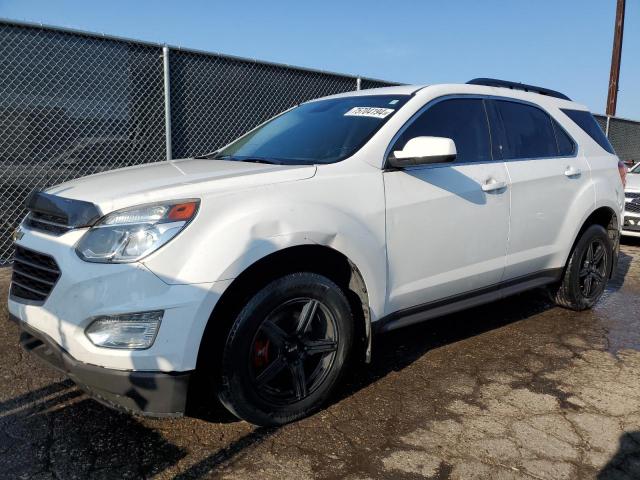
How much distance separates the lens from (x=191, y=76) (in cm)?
627

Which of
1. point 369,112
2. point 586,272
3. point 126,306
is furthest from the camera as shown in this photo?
point 586,272

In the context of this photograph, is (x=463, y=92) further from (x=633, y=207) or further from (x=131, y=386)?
(x=633, y=207)

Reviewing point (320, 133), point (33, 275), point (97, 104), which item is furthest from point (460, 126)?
point (97, 104)

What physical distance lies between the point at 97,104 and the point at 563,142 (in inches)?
179

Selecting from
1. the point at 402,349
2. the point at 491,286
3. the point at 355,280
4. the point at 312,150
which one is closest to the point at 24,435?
the point at 355,280

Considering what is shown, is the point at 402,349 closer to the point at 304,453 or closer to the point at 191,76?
the point at 304,453

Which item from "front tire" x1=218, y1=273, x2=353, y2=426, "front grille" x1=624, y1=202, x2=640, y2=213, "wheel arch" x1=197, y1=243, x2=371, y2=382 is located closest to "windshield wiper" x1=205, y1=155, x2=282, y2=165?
"wheel arch" x1=197, y1=243, x2=371, y2=382

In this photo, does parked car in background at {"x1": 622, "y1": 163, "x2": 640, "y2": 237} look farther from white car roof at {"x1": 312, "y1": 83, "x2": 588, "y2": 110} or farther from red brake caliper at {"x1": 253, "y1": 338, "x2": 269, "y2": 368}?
red brake caliper at {"x1": 253, "y1": 338, "x2": 269, "y2": 368}

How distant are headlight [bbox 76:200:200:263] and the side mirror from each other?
120 centimetres

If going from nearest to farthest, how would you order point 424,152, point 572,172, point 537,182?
point 424,152, point 537,182, point 572,172

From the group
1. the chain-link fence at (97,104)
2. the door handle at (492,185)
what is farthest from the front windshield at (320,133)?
the chain-link fence at (97,104)

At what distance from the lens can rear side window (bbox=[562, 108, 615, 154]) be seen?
4418 millimetres

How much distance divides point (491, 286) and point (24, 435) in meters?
2.83

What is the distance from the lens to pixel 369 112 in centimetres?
329
